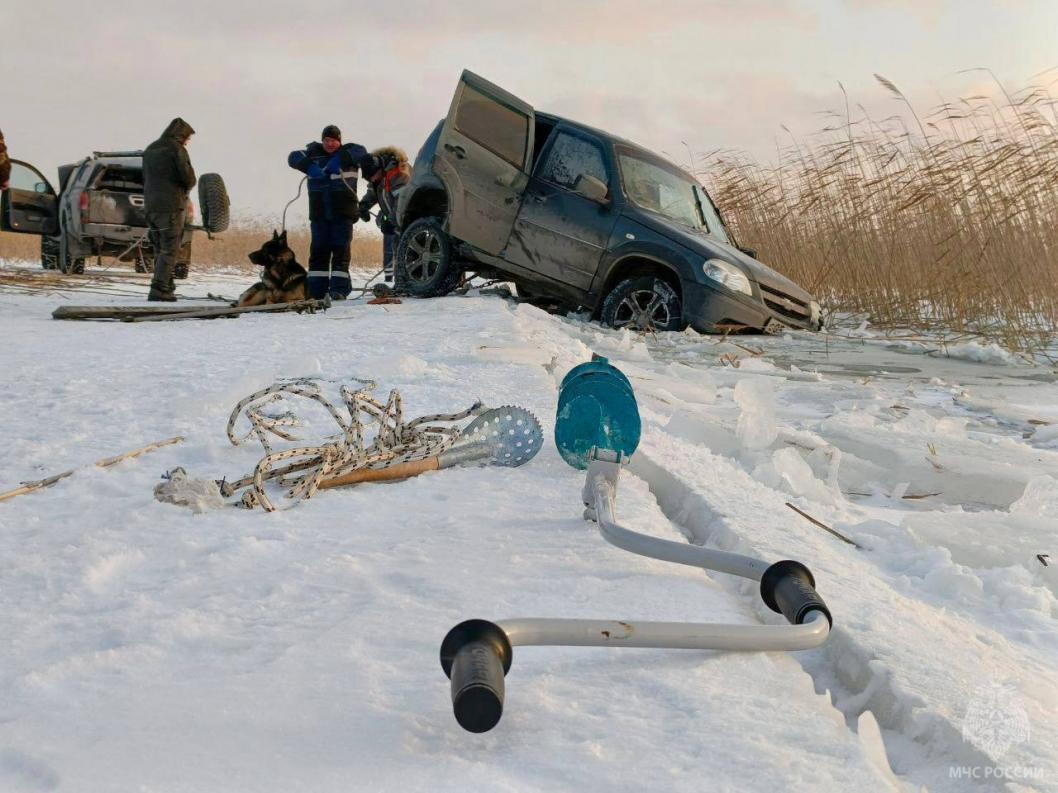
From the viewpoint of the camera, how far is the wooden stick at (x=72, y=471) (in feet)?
7.65

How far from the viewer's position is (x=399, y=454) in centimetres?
259

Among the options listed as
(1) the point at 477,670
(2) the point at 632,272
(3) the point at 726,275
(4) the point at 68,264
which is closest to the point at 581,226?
(2) the point at 632,272

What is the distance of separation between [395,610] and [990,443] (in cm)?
302

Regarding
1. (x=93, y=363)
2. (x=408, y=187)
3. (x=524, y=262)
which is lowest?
(x=93, y=363)

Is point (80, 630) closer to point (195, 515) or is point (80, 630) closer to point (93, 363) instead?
point (195, 515)

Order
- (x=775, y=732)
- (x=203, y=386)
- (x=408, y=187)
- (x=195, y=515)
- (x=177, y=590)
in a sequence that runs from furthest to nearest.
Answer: (x=408, y=187) < (x=203, y=386) < (x=195, y=515) < (x=177, y=590) < (x=775, y=732)

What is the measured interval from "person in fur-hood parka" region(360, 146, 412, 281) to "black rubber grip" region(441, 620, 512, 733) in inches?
341

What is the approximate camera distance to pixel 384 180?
34.2 feet

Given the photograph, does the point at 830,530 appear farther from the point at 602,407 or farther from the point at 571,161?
the point at 571,161

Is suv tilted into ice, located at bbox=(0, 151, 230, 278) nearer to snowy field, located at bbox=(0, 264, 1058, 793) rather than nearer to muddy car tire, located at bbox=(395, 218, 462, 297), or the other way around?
muddy car tire, located at bbox=(395, 218, 462, 297)

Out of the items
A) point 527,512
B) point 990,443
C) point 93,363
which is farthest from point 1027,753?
point 93,363

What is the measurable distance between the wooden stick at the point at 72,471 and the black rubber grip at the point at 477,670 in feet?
5.08

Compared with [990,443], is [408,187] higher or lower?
higher

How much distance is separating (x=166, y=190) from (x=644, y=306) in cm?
493
